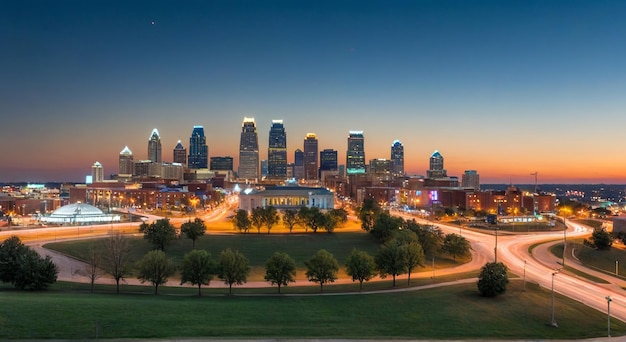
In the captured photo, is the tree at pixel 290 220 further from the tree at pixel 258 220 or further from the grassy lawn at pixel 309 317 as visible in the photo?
the grassy lawn at pixel 309 317

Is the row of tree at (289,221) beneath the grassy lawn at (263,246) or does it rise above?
above

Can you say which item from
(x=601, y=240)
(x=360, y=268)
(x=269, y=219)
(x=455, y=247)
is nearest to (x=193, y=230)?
(x=269, y=219)

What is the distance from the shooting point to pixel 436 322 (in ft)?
126

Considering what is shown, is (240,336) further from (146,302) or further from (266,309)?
(146,302)

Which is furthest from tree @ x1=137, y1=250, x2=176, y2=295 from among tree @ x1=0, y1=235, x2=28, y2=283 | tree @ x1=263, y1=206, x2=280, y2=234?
tree @ x1=263, y1=206, x2=280, y2=234

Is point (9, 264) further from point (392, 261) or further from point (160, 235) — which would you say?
point (392, 261)

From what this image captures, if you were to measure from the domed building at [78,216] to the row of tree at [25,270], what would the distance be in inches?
3069

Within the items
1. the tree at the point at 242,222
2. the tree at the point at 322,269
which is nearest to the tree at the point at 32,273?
the tree at the point at 322,269

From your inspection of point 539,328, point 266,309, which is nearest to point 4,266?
point 266,309

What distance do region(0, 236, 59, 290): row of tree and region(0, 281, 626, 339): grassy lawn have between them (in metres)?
1.76

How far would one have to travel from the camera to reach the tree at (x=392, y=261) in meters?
58.9

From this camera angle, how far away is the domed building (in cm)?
12200

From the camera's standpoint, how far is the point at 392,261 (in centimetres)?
5931

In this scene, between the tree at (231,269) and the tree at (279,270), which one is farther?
the tree at (279,270)
